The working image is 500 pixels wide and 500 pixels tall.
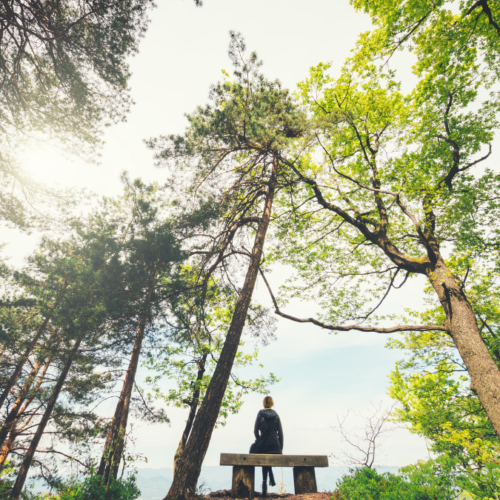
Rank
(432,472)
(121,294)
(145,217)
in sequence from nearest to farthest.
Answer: (432,472) → (121,294) → (145,217)

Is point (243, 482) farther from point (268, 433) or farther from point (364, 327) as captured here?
point (364, 327)

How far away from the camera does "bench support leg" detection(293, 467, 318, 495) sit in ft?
14.8

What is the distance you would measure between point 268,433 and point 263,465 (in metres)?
0.68

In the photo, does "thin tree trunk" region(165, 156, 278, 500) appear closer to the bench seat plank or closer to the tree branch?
the bench seat plank

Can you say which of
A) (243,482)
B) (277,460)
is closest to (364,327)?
(277,460)

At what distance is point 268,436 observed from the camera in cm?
495

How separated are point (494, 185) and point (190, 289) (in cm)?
997

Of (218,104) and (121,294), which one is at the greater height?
(218,104)

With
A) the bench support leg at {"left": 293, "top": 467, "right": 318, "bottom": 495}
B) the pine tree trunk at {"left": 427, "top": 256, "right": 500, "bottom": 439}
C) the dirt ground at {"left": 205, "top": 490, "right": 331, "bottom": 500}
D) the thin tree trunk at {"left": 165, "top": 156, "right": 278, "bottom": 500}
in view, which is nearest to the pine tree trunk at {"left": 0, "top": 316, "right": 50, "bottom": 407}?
the thin tree trunk at {"left": 165, "top": 156, "right": 278, "bottom": 500}

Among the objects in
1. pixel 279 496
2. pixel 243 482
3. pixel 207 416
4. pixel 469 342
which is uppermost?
pixel 469 342

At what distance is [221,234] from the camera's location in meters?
7.79

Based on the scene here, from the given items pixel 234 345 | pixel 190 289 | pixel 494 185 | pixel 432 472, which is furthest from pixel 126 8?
pixel 494 185

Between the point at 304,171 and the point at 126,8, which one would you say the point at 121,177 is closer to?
the point at 126,8

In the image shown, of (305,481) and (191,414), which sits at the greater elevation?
(191,414)
